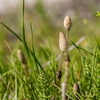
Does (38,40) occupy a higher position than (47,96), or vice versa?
(38,40)

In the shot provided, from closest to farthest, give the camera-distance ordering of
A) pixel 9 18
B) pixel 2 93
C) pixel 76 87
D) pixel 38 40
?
1. pixel 76 87
2. pixel 2 93
3. pixel 38 40
4. pixel 9 18

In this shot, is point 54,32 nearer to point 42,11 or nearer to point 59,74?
point 42,11

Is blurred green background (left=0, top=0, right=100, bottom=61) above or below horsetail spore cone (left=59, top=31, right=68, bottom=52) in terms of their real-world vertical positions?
above

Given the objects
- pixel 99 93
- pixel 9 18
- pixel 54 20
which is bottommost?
pixel 99 93

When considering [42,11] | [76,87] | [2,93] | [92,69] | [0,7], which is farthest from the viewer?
[0,7]

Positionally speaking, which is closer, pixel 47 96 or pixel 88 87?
pixel 47 96

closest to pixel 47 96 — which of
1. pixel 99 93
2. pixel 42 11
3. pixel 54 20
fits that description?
pixel 99 93

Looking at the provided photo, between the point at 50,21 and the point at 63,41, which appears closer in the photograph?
the point at 63,41

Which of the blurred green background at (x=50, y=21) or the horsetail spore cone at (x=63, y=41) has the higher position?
the blurred green background at (x=50, y=21)

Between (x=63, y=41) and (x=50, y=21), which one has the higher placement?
(x=50, y=21)

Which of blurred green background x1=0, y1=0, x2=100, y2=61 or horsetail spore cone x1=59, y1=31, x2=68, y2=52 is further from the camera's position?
blurred green background x1=0, y1=0, x2=100, y2=61

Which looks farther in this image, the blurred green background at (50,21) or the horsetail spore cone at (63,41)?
the blurred green background at (50,21)
